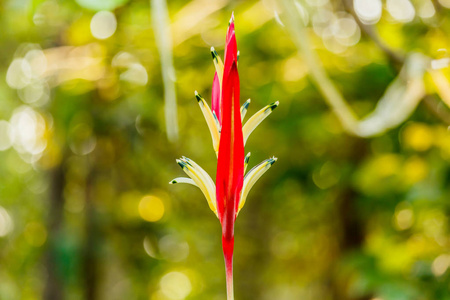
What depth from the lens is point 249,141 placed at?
0.88 m

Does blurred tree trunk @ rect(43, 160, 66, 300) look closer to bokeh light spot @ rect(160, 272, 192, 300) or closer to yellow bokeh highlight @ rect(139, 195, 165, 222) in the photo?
yellow bokeh highlight @ rect(139, 195, 165, 222)

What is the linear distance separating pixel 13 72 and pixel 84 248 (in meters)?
0.40

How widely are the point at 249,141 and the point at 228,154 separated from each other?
726 millimetres

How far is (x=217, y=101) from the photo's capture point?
17cm

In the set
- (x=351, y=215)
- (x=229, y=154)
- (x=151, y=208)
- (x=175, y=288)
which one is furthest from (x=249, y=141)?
(x=175, y=288)

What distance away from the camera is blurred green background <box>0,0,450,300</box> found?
1.98ft

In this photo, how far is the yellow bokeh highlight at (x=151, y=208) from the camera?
112 cm

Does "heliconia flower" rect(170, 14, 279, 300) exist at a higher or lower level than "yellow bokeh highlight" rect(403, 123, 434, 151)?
higher

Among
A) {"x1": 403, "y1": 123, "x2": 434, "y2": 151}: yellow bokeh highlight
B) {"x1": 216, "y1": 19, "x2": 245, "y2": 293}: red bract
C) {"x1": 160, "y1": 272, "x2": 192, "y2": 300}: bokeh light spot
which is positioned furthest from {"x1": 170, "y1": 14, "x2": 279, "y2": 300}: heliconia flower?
{"x1": 160, "y1": 272, "x2": 192, "y2": 300}: bokeh light spot

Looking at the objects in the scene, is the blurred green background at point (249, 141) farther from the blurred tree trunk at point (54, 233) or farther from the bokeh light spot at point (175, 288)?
the bokeh light spot at point (175, 288)

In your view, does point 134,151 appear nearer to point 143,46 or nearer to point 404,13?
A: point 143,46

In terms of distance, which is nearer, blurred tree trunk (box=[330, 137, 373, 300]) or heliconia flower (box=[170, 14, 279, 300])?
heliconia flower (box=[170, 14, 279, 300])

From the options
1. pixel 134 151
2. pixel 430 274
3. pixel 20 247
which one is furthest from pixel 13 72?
pixel 430 274

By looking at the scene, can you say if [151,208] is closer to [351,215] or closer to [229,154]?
[351,215]
